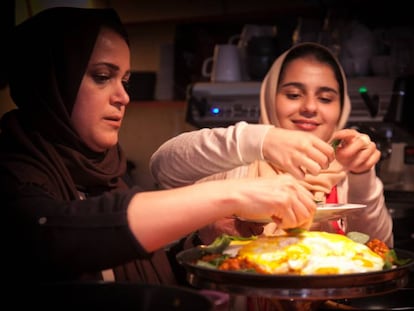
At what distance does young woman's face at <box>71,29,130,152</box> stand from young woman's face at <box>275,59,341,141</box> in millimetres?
846

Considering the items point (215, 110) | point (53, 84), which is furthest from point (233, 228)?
point (215, 110)

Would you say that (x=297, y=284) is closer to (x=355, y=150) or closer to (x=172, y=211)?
(x=172, y=211)

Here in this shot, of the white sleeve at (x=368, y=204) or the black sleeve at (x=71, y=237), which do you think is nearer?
the black sleeve at (x=71, y=237)

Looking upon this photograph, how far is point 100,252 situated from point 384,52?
2.30m

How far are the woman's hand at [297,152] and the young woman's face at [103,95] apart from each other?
258 millimetres

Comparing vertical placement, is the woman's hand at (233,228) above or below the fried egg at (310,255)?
below

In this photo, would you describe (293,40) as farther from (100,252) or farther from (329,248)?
(100,252)

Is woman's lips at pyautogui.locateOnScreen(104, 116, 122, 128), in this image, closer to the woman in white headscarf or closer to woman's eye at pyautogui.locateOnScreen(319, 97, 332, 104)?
the woman in white headscarf

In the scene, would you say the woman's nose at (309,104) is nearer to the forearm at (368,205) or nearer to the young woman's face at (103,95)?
the forearm at (368,205)

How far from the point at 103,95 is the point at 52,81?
0.10m

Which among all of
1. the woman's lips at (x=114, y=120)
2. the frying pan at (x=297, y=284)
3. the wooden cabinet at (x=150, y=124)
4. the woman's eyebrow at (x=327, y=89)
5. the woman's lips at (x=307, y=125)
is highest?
the woman's eyebrow at (x=327, y=89)

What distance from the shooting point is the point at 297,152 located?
1028 millimetres

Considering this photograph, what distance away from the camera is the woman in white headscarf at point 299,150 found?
1.06 meters

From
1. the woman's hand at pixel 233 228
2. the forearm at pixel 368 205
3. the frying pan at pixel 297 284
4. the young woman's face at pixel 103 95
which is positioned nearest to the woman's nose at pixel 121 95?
the young woman's face at pixel 103 95
